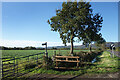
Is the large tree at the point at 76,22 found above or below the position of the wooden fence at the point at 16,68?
above

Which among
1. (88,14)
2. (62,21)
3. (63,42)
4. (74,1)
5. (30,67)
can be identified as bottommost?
(30,67)

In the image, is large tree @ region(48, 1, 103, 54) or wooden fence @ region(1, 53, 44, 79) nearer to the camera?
wooden fence @ region(1, 53, 44, 79)

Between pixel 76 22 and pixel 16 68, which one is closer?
pixel 16 68

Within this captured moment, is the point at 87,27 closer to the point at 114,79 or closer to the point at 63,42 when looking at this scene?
the point at 63,42

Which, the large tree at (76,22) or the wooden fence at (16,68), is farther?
the large tree at (76,22)

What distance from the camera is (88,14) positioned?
51.0 ft

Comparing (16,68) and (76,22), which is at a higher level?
(76,22)

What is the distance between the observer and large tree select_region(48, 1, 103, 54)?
14844mm

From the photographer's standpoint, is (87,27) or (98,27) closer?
(87,27)

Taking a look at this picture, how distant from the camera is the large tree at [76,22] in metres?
14.8

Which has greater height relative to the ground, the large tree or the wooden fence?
the large tree

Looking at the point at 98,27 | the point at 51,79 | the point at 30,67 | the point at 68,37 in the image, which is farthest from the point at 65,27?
the point at 51,79

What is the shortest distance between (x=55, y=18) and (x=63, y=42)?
14.7ft

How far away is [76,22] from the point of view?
14.7 m
